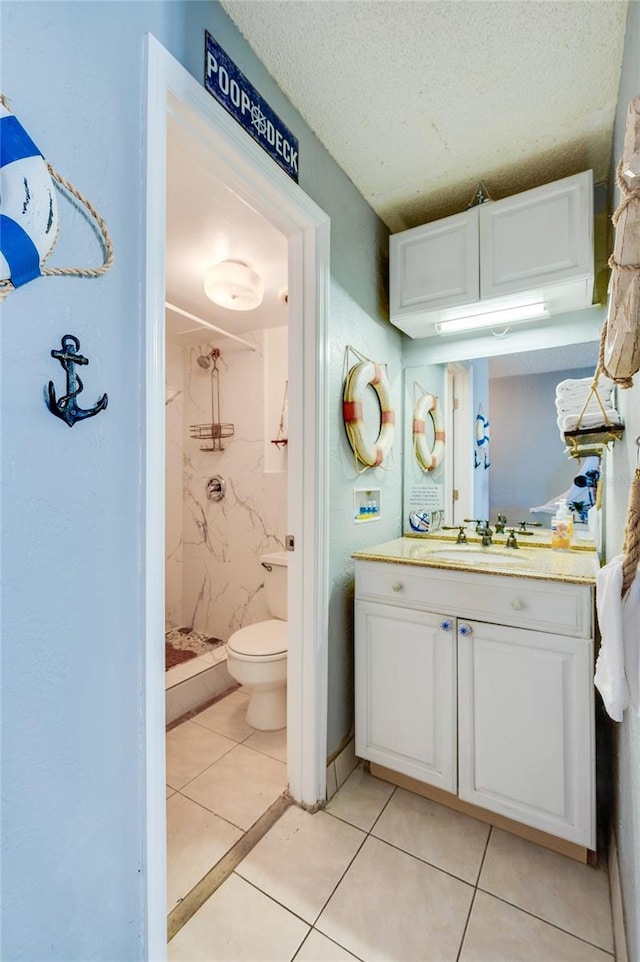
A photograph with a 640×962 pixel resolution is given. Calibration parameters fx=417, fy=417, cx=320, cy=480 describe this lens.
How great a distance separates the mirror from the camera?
1784 mm

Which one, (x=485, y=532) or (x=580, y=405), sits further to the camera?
(x=485, y=532)

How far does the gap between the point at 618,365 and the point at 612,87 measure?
124 cm

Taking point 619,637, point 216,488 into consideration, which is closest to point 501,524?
point 619,637

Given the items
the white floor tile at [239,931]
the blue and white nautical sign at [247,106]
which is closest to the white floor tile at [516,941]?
the white floor tile at [239,931]

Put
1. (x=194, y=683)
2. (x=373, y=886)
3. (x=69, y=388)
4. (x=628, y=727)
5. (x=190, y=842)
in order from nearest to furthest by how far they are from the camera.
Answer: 1. (x=69, y=388)
2. (x=628, y=727)
3. (x=373, y=886)
4. (x=190, y=842)
5. (x=194, y=683)

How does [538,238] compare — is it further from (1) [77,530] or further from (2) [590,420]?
(1) [77,530]

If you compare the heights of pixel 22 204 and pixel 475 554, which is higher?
pixel 22 204

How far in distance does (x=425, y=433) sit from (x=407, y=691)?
1.21 meters

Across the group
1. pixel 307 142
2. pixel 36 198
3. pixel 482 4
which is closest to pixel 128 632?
pixel 36 198

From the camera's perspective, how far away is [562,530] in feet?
5.72

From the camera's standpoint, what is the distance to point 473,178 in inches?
66.6

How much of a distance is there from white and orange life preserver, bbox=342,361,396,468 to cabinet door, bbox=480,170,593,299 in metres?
0.53

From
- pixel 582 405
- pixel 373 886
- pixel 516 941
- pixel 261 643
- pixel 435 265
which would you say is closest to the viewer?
pixel 516 941

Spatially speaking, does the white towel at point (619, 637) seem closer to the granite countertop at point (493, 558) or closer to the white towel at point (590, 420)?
the granite countertop at point (493, 558)
